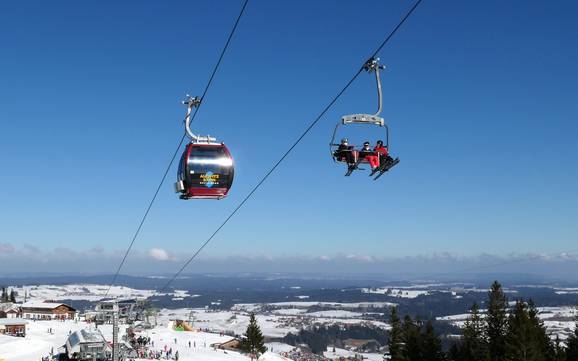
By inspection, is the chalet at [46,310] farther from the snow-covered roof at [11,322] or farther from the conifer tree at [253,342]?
the conifer tree at [253,342]

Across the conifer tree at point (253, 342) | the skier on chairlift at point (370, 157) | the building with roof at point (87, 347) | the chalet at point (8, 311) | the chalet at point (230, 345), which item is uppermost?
the skier on chairlift at point (370, 157)

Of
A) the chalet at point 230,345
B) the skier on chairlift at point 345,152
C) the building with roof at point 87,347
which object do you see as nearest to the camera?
the skier on chairlift at point 345,152

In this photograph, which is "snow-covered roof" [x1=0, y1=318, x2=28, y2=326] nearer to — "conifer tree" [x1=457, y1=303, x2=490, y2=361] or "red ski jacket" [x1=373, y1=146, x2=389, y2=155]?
"conifer tree" [x1=457, y1=303, x2=490, y2=361]

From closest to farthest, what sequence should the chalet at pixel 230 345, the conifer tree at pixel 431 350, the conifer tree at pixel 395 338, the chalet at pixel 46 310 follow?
1. the conifer tree at pixel 431 350
2. the conifer tree at pixel 395 338
3. the chalet at pixel 230 345
4. the chalet at pixel 46 310

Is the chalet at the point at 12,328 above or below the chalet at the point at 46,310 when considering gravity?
above

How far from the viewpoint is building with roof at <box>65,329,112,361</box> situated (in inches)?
1813

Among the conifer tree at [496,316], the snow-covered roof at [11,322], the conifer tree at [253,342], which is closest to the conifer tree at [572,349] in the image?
the conifer tree at [496,316]

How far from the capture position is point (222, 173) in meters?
21.0

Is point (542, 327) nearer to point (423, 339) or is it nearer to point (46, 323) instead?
point (423, 339)

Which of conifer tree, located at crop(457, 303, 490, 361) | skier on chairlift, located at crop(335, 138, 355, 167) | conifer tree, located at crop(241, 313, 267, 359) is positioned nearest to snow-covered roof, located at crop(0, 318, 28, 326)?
conifer tree, located at crop(241, 313, 267, 359)

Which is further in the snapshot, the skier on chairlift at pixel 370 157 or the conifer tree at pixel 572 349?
the conifer tree at pixel 572 349

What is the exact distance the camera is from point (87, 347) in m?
46.1

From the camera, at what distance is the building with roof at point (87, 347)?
151 feet

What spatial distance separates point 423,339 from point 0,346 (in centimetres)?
4163
